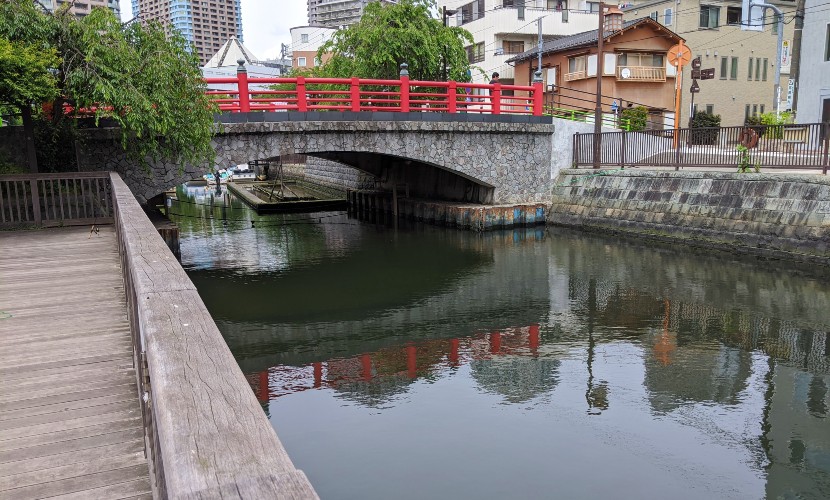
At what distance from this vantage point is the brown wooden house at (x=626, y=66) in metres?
31.5

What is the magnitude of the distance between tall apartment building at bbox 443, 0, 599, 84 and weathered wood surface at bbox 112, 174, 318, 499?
3932 centimetres

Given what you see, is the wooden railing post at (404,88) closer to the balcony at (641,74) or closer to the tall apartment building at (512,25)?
the balcony at (641,74)

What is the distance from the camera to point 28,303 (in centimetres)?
559

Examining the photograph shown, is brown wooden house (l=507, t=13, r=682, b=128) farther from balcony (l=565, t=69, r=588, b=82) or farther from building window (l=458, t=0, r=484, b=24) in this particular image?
building window (l=458, t=0, r=484, b=24)

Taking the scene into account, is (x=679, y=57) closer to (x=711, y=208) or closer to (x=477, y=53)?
(x=711, y=208)

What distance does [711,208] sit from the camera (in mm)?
15867

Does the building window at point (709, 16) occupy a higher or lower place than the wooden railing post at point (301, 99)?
higher

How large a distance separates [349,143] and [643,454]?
542 inches

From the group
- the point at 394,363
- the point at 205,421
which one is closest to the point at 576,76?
the point at 394,363

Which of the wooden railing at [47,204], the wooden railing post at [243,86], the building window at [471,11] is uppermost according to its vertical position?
the building window at [471,11]

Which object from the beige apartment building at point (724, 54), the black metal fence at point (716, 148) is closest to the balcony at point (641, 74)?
the beige apartment building at point (724, 54)

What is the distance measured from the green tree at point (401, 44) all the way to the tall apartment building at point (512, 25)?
1539cm

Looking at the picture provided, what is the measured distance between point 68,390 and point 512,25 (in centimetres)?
4007

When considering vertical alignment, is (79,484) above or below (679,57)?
below
